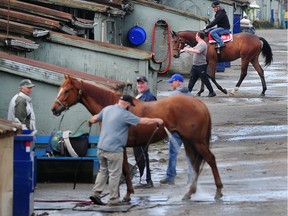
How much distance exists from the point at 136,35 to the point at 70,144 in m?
17.5

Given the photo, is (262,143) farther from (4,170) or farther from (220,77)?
(220,77)

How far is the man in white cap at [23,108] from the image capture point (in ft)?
59.7

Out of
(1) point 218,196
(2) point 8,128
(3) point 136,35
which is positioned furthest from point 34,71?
(3) point 136,35

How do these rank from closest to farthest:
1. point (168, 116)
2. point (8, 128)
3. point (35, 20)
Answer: point (8, 128) → point (168, 116) → point (35, 20)

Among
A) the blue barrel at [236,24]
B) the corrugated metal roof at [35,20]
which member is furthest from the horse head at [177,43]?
the blue barrel at [236,24]

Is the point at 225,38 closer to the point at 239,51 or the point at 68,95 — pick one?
the point at 239,51

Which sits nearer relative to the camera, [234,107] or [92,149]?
[92,149]

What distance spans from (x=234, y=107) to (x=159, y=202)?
1218 cm

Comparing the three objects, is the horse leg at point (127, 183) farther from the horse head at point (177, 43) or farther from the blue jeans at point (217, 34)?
the blue jeans at point (217, 34)

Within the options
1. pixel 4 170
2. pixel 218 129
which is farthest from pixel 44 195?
pixel 218 129

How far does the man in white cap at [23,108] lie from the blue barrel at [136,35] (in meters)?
Result: 17.3

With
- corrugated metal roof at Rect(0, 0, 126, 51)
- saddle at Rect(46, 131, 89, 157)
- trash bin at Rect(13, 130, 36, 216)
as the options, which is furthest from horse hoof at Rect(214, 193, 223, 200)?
corrugated metal roof at Rect(0, 0, 126, 51)

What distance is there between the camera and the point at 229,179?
57.9 feet

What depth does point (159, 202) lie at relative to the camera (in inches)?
618
